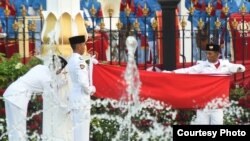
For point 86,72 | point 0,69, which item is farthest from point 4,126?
point 86,72

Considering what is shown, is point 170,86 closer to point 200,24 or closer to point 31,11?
point 200,24

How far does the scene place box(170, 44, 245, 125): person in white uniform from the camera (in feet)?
39.5

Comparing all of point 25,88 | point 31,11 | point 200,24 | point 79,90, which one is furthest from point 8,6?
point 79,90

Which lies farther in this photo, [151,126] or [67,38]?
[151,126]

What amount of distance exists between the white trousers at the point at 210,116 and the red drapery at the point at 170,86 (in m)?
0.13

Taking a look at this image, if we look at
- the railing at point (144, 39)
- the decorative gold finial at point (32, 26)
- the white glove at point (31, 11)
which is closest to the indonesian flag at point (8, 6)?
the white glove at point (31, 11)

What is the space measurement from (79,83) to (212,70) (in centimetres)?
213

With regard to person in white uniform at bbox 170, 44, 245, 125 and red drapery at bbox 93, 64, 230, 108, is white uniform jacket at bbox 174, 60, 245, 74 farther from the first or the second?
red drapery at bbox 93, 64, 230, 108

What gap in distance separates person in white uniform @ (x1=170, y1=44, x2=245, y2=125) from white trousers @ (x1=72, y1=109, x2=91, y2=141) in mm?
1730

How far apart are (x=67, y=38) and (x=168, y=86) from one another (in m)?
1.77

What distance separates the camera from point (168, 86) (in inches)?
484

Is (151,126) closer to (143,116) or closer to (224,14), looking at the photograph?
(143,116)

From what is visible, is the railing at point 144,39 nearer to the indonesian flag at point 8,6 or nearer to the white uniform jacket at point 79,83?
the indonesian flag at point 8,6

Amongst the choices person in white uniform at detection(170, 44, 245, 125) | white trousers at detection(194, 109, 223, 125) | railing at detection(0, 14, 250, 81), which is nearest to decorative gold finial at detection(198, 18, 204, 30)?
railing at detection(0, 14, 250, 81)
